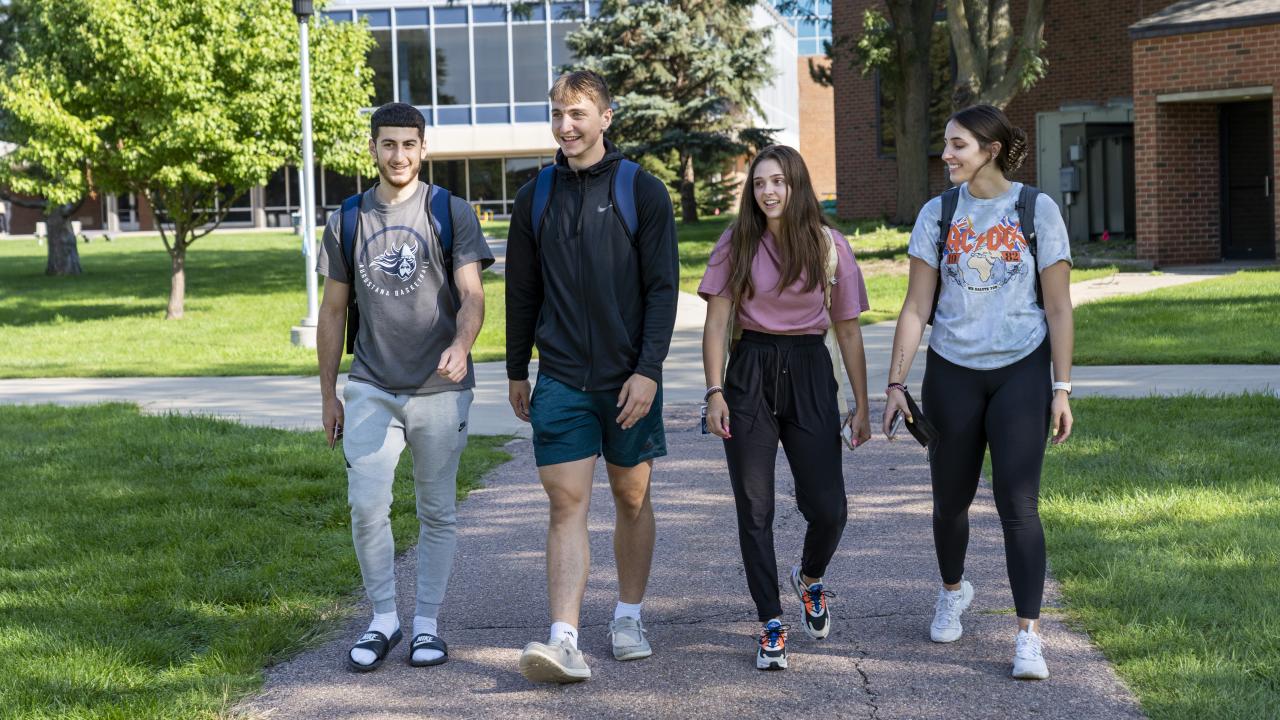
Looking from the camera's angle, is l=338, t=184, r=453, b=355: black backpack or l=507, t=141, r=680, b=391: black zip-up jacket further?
l=338, t=184, r=453, b=355: black backpack

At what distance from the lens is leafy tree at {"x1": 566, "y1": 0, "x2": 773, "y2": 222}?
113ft

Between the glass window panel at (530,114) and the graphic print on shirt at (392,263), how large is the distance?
157ft

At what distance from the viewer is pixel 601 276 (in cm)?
437

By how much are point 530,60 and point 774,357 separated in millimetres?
48126

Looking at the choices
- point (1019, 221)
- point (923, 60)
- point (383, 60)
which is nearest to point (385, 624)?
point (1019, 221)

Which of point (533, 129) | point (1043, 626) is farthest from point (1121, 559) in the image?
point (533, 129)

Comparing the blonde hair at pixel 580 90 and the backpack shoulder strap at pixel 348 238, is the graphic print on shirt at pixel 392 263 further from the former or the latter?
the blonde hair at pixel 580 90

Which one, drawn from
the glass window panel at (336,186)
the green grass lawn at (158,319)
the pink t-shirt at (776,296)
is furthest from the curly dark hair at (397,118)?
the glass window panel at (336,186)

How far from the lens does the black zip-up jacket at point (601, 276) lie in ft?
14.3

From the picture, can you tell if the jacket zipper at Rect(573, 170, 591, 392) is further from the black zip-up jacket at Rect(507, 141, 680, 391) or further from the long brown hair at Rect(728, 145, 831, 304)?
the long brown hair at Rect(728, 145, 831, 304)

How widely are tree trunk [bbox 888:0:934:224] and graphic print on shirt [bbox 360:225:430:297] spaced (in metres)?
21.3

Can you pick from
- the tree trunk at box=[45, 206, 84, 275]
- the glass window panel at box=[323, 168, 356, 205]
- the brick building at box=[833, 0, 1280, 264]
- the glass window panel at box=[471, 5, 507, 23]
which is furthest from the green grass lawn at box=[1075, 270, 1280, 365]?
the glass window panel at box=[323, 168, 356, 205]

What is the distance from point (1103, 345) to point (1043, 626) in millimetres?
7846

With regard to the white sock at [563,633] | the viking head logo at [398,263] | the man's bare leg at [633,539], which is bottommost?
the white sock at [563,633]
